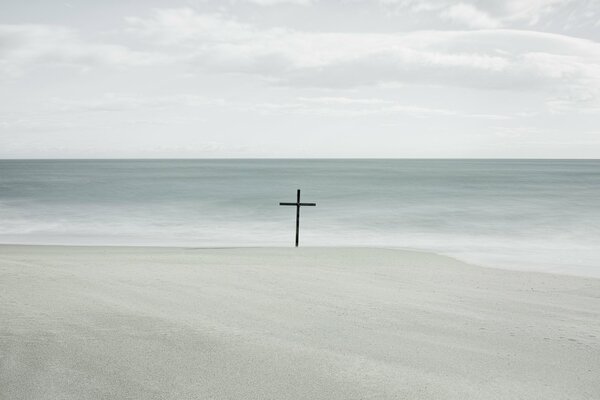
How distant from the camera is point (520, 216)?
26.5m

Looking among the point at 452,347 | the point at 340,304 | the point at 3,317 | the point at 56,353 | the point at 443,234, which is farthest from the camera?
the point at 443,234

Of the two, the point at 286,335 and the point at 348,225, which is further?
the point at 348,225

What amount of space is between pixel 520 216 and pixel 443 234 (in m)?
8.82

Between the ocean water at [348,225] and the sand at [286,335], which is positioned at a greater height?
the sand at [286,335]

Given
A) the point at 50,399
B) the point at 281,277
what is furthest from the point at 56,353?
the point at 281,277

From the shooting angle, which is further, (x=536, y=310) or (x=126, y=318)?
(x=536, y=310)

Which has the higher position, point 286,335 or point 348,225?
point 286,335

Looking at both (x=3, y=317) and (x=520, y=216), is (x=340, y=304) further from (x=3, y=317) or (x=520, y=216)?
(x=520, y=216)

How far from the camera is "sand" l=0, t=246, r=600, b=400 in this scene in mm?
3881

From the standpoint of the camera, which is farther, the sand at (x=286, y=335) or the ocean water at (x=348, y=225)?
the ocean water at (x=348, y=225)

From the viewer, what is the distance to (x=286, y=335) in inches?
196

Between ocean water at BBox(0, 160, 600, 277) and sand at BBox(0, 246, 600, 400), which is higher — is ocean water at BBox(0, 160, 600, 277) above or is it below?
below

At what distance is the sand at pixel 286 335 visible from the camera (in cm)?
388

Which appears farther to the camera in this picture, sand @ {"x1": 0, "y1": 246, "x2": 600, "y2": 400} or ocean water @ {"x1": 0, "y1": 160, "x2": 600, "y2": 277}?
ocean water @ {"x1": 0, "y1": 160, "x2": 600, "y2": 277}
